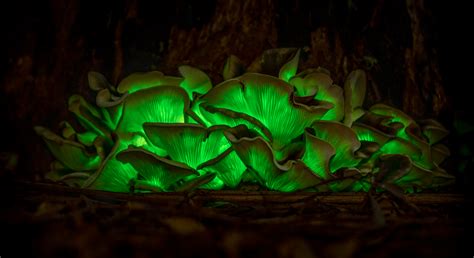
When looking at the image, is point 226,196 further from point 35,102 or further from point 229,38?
point 35,102

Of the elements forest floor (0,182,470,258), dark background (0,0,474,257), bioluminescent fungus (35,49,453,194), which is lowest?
forest floor (0,182,470,258)

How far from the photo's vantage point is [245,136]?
1584 millimetres

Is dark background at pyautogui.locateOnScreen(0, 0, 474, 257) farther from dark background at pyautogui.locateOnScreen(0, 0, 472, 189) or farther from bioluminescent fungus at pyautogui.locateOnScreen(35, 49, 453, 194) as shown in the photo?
bioluminescent fungus at pyautogui.locateOnScreen(35, 49, 453, 194)

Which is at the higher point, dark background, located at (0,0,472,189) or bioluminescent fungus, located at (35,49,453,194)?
dark background, located at (0,0,472,189)

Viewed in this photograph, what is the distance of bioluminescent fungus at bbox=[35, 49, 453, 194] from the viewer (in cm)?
157

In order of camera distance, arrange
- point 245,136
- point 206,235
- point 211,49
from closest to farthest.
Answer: point 206,235
point 245,136
point 211,49

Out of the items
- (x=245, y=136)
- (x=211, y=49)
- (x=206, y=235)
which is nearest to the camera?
(x=206, y=235)

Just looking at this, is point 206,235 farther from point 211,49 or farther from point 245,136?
point 211,49

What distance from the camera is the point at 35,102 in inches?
89.0

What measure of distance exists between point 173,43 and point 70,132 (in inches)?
34.8

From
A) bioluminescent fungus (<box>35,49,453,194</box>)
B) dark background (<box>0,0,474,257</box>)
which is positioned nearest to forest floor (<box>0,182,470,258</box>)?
bioluminescent fungus (<box>35,49,453,194</box>)

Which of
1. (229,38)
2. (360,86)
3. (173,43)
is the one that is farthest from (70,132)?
(360,86)

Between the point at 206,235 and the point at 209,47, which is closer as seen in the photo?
the point at 206,235

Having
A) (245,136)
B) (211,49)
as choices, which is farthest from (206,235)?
(211,49)
